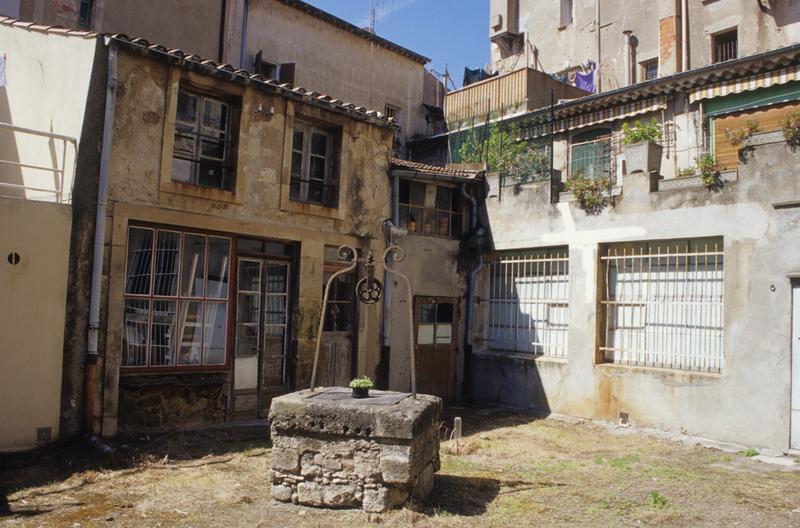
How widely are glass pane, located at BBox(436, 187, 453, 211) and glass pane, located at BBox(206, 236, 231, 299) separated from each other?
4.92m

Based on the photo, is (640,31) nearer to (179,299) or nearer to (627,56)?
(627,56)

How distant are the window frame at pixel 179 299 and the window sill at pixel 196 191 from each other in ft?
1.67

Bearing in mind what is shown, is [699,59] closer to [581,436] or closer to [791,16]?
[791,16]

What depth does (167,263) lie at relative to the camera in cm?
983

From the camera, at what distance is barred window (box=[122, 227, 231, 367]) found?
31.1ft

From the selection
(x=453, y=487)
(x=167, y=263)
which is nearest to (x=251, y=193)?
(x=167, y=263)

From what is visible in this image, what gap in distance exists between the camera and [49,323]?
27.7 feet

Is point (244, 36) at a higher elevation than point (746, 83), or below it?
higher

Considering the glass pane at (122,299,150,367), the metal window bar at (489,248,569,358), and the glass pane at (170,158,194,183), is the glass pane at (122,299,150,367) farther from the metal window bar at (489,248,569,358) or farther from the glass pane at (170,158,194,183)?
the metal window bar at (489,248,569,358)

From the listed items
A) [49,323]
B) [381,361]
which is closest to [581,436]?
[381,361]

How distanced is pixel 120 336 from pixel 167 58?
4.03m

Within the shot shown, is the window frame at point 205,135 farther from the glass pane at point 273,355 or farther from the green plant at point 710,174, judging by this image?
the green plant at point 710,174

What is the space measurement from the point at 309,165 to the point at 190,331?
360 cm

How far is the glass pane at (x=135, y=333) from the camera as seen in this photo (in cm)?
937
